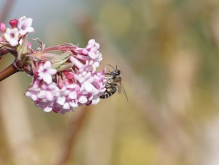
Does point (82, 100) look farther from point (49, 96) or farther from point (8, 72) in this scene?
point (8, 72)

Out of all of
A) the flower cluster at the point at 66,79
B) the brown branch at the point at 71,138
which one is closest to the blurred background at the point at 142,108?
the brown branch at the point at 71,138

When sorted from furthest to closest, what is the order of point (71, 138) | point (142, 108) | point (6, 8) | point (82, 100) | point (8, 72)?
point (142, 108) → point (71, 138) → point (6, 8) → point (82, 100) → point (8, 72)

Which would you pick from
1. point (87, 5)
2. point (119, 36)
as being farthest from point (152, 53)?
point (87, 5)

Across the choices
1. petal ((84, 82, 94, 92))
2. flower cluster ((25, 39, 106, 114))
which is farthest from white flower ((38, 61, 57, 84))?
petal ((84, 82, 94, 92))

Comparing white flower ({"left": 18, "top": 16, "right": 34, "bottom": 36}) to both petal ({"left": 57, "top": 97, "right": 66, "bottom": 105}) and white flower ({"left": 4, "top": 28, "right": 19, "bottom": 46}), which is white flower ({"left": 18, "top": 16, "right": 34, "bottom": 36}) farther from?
petal ({"left": 57, "top": 97, "right": 66, "bottom": 105})

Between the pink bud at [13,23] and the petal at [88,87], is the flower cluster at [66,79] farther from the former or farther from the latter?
the pink bud at [13,23]

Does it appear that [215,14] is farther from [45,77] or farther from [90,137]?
[45,77]

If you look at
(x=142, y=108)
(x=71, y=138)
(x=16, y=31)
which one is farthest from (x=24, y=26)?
(x=142, y=108)

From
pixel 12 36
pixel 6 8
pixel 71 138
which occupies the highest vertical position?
pixel 6 8
